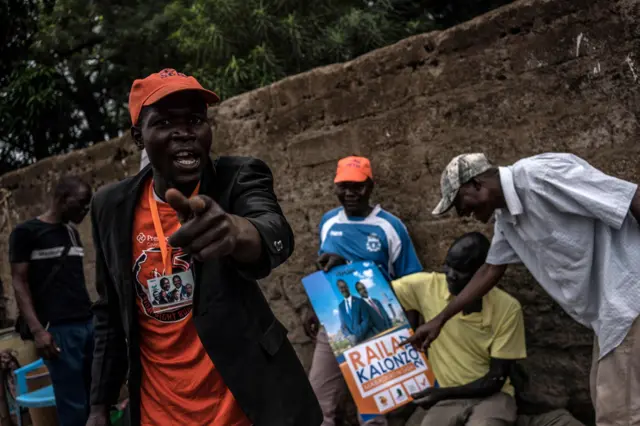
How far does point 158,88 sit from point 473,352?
2133 millimetres

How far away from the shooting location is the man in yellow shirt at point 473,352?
9.27 feet

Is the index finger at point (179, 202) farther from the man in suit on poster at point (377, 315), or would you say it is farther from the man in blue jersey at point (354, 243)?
the man in blue jersey at point (354, 243)

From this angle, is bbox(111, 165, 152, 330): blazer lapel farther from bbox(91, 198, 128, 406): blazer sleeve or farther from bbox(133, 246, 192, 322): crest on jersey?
bbox(91, 198, 128, 406): blazer sleeve

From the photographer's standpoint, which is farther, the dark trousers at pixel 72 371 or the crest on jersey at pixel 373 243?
the dark trousers at pixel 72 371

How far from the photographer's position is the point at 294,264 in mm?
4113

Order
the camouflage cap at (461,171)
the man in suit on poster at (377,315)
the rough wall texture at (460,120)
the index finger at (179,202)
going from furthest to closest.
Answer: the man in suit on poster at (377,315), the rough wall texture at (460,120), the camouflage cap at (461,171), the index finger at (179,202)

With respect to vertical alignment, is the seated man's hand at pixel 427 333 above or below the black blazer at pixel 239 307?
below

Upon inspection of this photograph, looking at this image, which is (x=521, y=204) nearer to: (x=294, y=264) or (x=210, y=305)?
(x=210, y=305)

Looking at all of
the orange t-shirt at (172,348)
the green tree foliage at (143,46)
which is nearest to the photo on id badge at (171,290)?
the orange t-shirt at (172,348)

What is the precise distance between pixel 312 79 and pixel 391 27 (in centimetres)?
341

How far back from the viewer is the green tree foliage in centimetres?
682

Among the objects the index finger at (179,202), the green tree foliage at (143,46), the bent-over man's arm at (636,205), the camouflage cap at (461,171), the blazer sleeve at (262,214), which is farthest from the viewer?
the green tree foliage at (143,46)

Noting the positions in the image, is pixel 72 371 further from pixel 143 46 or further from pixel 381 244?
pixel 143 46

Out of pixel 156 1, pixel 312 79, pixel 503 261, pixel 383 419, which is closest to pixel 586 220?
pixel 503 261
